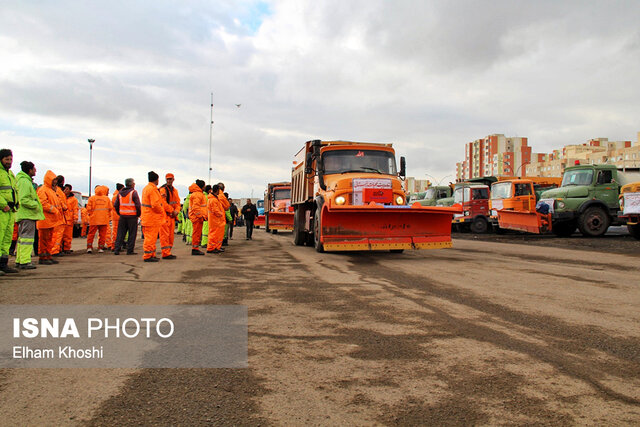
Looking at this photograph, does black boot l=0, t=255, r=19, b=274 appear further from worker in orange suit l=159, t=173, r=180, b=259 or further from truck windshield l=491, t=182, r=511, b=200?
truck windshield l=491, t=182, r=511, b=200

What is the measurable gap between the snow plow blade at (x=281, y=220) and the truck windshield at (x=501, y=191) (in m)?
9.39

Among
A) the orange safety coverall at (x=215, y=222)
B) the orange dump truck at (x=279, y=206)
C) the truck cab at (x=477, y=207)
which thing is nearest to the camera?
the orange safety coverall at (x=215, y=222)

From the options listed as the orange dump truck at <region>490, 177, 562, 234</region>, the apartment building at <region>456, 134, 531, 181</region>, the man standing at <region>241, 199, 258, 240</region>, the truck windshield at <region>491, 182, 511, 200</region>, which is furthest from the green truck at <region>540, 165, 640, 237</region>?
the apartment building at <region>456, 134, 531, 181</region>

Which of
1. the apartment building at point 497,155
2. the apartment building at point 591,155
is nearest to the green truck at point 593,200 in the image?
the apartment building at point 591,155

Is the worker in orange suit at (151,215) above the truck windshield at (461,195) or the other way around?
the other way around

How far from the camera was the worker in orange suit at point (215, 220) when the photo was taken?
11.6 meters

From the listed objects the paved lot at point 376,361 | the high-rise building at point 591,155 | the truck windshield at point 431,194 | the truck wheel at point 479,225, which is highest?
the high-rise building at point 591,155

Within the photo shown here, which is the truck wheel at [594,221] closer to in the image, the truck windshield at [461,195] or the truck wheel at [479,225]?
the truck wheel at [479,225]

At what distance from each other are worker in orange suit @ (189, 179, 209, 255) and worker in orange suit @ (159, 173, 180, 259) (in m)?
0.37

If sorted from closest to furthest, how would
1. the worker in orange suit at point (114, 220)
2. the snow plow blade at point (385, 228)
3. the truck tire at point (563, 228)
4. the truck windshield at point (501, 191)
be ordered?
the snow plow blade at point (385, 228) < the worker in orange suit at point (114, 220) < the truck tire at point (563, 228) < the truck windshield at point (501, 191)

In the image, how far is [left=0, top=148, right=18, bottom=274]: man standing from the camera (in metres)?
7.39

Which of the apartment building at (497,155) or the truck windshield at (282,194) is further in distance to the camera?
the apartment building at (497,155)

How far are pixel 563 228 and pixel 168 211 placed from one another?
15562 millimetres

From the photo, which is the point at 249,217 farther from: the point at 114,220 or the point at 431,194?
the point at 431,194
